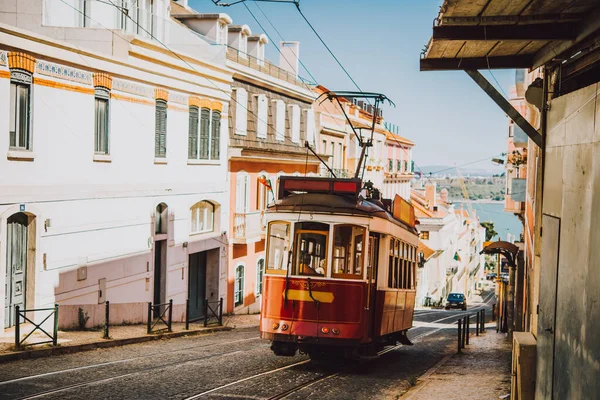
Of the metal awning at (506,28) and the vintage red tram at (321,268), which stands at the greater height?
the metal awning at (506,28)

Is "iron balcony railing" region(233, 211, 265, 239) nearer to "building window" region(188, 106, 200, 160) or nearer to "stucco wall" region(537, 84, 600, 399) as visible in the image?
"building window" region(188, 106, 200, 160)

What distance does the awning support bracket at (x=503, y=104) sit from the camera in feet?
31.4

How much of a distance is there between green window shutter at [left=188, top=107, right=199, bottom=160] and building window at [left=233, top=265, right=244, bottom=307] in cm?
647

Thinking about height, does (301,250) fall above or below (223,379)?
above

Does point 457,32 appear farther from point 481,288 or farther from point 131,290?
point 481,288

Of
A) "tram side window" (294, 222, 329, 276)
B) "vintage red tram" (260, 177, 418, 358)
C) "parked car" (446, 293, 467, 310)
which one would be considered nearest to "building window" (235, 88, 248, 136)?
"vintage red tram" (260, 177, 418, 358)

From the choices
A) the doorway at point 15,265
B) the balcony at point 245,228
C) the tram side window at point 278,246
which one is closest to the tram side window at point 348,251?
the tram side window at point 278,246

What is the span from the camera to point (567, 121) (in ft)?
25.2

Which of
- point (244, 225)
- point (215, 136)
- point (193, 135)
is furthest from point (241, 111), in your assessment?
point (193, 135)

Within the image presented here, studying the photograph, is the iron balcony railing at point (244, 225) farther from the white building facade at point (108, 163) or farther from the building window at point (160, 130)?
the building window at point (160, 130)

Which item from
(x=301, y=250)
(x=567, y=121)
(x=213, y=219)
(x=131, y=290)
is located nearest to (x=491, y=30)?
(x=567, y=121)

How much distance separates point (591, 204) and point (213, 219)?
966 inches

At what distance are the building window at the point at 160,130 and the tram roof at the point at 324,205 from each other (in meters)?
10.8

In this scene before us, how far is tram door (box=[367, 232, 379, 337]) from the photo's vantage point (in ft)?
47.6
